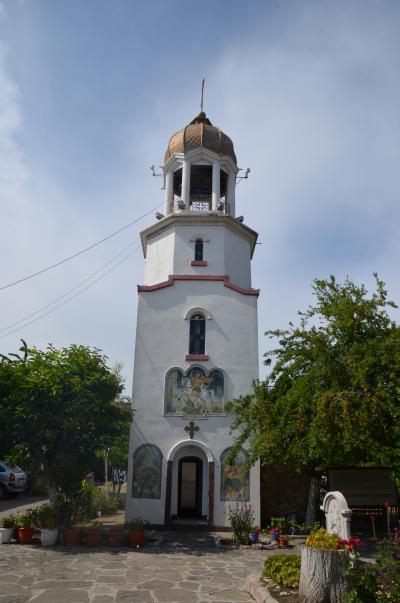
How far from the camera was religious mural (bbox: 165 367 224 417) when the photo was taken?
52.4ft

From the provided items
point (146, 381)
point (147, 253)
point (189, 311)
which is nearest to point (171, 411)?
point (146, 381)

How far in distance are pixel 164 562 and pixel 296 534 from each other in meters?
5.41

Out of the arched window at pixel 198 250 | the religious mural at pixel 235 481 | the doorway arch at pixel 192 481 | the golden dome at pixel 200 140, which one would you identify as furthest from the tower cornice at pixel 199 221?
the religious mural at pixel 235 481

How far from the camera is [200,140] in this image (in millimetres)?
20047

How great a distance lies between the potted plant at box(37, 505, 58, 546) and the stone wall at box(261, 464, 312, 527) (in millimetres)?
6730

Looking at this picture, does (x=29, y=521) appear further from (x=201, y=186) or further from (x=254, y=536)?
(x=201, y=186)

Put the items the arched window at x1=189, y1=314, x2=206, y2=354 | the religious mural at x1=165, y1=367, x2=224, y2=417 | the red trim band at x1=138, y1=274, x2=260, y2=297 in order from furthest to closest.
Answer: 1. the red trim band at x1=138, y1=274, x2=260, y2=297
2. the arched window at x1=189, y1=314, x2=206, y2=354
3. the religious mural at x1=165, y1=367, x2=224, y2=417

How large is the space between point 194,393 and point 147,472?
9.81 ft

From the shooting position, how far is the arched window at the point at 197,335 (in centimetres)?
1692

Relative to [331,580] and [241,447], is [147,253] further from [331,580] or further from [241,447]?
[331,580]

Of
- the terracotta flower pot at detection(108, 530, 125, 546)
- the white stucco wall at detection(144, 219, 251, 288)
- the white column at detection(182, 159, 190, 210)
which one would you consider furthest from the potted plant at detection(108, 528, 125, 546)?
the white column at detection(182, 159, 190, 210)

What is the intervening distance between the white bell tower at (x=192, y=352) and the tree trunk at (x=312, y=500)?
1.61 m

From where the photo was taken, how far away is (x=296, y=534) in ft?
47.6

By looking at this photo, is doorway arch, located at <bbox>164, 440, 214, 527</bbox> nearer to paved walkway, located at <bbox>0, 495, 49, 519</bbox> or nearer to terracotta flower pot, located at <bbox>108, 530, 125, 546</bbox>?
terracotta flower pot, located at <bbox>108, 530, 125, 546</bbox>
